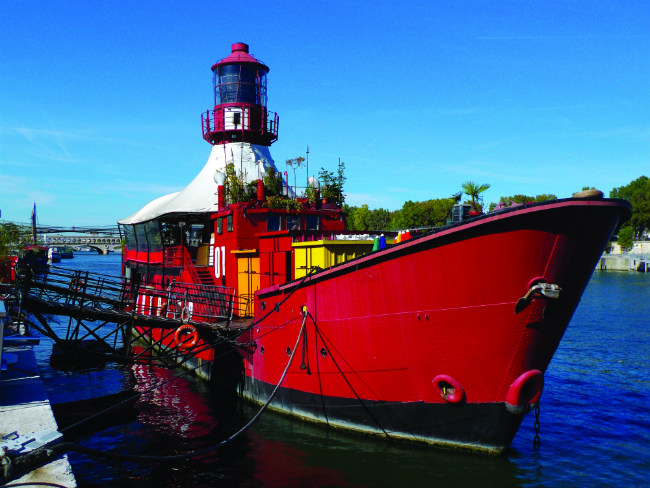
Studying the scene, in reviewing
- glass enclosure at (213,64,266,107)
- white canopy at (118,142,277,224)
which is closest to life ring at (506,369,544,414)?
white canopy at (118,142,277,224)

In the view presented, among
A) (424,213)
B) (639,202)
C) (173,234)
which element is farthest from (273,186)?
(639,202)

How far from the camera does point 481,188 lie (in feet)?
43.3

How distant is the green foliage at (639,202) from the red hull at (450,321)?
101769 mm

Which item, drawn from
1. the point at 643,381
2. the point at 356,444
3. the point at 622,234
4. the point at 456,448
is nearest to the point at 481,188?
the point at 456,448

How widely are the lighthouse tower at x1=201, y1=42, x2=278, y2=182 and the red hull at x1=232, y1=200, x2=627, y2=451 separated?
18.9 meters

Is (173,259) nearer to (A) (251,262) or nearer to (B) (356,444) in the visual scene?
(A) (251,262)

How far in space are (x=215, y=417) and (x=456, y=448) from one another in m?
7.70

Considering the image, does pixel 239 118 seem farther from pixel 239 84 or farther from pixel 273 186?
pixel 273 186

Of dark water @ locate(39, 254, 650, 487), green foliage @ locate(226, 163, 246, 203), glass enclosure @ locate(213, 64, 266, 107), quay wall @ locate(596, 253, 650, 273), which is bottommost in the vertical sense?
dark water @ locate(39, 254, 650, 487)

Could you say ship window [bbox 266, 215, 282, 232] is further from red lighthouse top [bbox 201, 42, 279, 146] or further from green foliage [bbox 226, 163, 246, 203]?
red lighthouse top [bbox 201, 42, 279, 146]

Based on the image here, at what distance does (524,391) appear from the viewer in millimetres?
11680

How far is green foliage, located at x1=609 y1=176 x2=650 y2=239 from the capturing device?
10706 centimetres

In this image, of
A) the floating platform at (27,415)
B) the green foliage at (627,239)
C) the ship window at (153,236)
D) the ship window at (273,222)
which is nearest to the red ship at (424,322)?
the ship window at (273,222)

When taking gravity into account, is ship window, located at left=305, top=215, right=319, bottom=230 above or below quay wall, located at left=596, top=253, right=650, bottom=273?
above
